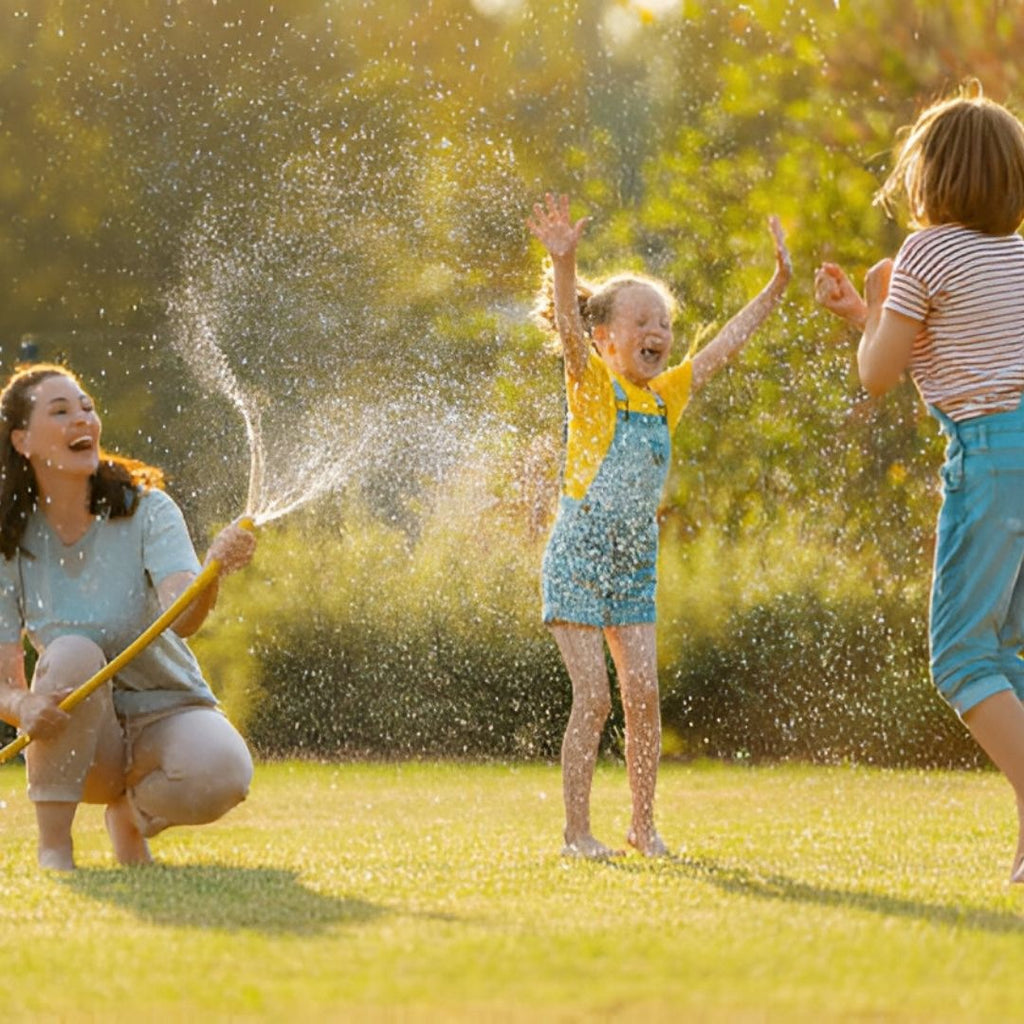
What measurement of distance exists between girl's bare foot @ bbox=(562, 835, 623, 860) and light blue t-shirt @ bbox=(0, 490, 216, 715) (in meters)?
0.93

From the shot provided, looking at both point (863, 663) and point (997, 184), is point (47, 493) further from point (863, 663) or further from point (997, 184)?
point (863, 663)

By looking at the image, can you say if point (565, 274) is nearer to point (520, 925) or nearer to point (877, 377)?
point (877, 377)

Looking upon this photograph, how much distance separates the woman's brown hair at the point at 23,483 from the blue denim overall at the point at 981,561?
1.95 metres

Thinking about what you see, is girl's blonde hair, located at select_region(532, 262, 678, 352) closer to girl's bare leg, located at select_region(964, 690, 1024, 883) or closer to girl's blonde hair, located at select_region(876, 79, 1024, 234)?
girl's blonde hair, located at select_region(876, 79, 1024, 234)

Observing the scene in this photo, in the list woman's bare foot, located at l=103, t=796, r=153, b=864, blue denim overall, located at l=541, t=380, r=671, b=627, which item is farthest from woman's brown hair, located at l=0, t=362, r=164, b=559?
blue denim overall, located at l=541, t=380, r=671, b=627

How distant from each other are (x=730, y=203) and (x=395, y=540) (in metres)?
3.07

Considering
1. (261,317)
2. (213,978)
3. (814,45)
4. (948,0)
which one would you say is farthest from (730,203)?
(213,978)

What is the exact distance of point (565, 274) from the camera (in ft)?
15.7

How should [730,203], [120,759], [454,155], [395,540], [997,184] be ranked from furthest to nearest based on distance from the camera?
[454,155] < [730,203] < [395,540] < [120,759] < [997,184]

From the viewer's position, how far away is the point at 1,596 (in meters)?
4.79

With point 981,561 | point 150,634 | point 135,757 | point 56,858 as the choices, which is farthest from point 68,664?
point 981,561

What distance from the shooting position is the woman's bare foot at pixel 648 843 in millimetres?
4848

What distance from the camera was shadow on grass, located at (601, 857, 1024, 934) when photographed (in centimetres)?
349

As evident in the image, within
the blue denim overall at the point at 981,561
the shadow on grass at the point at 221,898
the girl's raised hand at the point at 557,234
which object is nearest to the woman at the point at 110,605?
the shadow on grass at the point at 221,898
